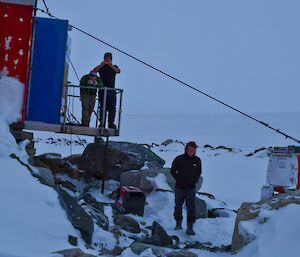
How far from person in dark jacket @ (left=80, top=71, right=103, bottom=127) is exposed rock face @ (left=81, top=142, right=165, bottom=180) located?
1880 mm

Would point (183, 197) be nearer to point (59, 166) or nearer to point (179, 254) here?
point (179, 254)

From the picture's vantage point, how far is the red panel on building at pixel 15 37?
8.38 metres

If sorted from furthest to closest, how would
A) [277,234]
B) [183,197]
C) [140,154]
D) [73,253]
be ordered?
[140,154] < [183,197] < [277,234] < [73,253]

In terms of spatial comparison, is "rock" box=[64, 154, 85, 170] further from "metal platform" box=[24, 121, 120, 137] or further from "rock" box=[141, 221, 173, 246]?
"rock" box=[141, 221, 173, 246]

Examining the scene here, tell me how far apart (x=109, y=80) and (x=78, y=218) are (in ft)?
15.8

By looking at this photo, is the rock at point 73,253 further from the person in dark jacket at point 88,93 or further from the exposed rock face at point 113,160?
the exposed rock face at point 113,160

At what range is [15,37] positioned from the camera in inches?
332

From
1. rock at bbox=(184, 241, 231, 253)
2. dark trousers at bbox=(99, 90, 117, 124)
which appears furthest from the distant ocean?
rock at bbox=(184, 241, 231, 253)

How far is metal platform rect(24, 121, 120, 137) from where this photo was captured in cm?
909

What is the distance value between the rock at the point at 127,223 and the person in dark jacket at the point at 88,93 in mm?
2897

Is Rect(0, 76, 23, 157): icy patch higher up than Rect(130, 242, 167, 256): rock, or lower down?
higher up

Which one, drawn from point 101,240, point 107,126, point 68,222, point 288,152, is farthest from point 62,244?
point 107,126

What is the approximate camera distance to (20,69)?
8.45 m

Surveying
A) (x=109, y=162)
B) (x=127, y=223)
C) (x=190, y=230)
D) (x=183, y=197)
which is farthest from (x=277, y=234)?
(x=109, y=162)
